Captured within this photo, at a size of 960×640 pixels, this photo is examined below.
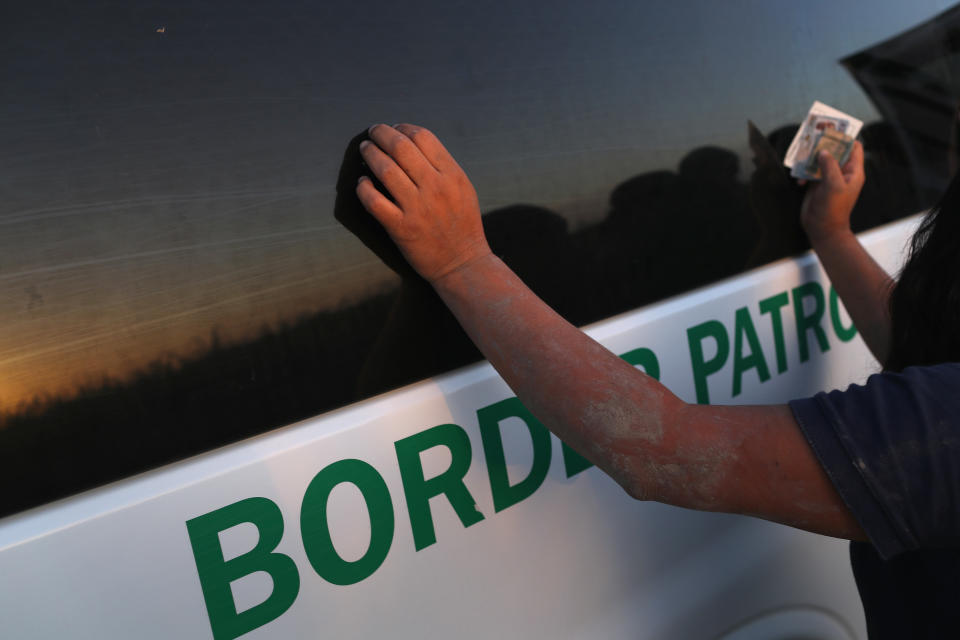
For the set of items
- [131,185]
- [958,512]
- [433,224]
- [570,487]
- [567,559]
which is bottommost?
[567,559]

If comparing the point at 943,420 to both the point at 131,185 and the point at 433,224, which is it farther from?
the point at 131,185

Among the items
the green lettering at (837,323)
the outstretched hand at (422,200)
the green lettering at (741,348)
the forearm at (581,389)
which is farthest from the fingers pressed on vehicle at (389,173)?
→ the green lettering at (837,323)

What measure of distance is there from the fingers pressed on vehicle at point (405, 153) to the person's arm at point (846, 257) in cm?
95

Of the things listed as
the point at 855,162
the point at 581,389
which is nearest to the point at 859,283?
the point at 855,162

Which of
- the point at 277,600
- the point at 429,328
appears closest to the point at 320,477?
the point at 277,600

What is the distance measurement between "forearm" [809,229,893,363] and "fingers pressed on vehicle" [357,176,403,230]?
3.29ft

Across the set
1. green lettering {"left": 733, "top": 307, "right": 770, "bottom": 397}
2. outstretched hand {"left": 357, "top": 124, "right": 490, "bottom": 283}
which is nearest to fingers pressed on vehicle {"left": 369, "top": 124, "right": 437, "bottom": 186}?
outstretched hand {"left": 357, "top": 124, "right": 490, "bottom": 283}

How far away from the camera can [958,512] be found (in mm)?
760

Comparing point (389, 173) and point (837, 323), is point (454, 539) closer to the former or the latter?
point (389, 173)

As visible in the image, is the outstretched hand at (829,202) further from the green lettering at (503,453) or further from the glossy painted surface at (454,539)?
the green lettering at (503,453)

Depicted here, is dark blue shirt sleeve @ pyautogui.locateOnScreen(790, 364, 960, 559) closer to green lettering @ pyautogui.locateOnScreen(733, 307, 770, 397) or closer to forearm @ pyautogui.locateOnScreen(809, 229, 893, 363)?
green lettering @ pyautogui.locateOnScreen(733, 307, 770, 397)

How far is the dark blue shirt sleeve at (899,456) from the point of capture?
2.50 feet

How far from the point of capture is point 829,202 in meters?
1.48

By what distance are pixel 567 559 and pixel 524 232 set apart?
0.53 m
